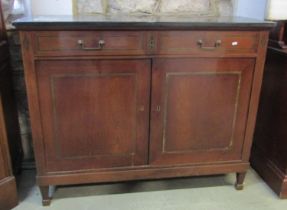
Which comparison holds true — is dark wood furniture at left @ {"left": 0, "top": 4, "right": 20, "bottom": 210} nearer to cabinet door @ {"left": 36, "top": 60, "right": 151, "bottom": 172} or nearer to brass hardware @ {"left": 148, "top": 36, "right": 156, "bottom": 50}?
cabinet door @ {"left": 36, "top": 60, "right": 151, "bottom": 172}

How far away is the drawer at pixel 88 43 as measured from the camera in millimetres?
1377

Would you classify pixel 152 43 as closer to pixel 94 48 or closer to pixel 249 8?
pixel 94 48

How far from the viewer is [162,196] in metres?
1.79

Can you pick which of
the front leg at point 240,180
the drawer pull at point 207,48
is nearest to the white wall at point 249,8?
the drawer pull at point 207,48

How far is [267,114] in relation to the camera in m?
1.91

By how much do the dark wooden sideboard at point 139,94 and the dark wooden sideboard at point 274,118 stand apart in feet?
0.70

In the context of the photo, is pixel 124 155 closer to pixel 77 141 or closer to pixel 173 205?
pixel 77 141

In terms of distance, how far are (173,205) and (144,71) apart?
78cm

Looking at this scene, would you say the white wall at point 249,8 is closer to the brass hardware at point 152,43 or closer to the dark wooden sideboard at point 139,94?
the dark wooden sideboard at point 139,94

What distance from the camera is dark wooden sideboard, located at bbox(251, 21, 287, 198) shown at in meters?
1.73

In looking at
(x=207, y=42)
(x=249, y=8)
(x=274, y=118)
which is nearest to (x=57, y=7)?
(x=207, y=42)

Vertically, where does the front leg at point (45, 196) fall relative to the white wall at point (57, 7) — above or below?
Result: below

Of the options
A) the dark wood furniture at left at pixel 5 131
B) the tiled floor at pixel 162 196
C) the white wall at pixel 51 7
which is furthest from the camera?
the white wall at pixel 51 7

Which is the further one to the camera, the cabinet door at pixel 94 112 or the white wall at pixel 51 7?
the white wall at pixel 51 7
